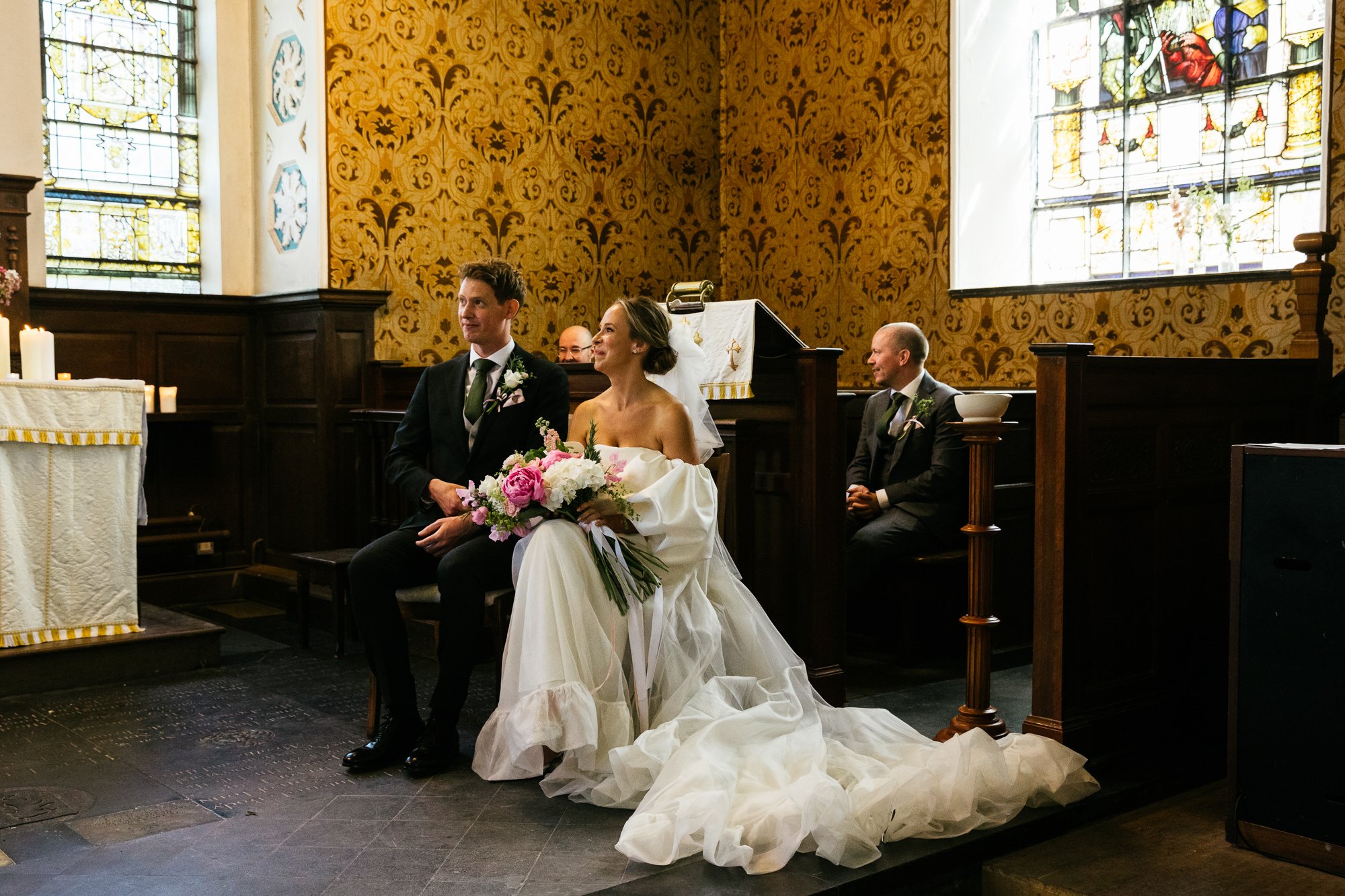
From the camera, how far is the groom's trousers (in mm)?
3660

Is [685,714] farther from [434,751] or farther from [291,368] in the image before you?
[291,368]

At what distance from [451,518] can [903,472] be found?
6.34 ft

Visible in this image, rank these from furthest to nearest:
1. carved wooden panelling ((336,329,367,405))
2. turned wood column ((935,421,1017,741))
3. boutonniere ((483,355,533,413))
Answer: carved wooden panelling ((336,329,367,405)), boutonniere ((483,355,533,413)), turned wood column ((935,421,1017,741))

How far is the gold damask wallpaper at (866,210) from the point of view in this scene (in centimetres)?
623

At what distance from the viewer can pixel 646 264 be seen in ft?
25.6

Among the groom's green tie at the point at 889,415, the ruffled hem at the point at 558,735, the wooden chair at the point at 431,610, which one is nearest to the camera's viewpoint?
the ruffled hem at the point at 558,735

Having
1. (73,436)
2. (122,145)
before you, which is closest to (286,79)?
(122,145)

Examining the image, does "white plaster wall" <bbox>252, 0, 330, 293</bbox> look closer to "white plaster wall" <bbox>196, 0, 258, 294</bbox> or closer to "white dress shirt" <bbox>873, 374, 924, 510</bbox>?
"white plaster wall" <bbox>196, 0, 258, 294</bbox>

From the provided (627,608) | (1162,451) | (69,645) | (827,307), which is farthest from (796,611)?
(827,307)

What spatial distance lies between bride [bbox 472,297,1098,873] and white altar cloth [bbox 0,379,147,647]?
194cm

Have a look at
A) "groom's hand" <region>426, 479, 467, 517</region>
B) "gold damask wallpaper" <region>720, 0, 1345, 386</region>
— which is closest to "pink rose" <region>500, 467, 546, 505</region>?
"groom's hand" <region>426, 479, 467, 517</region>

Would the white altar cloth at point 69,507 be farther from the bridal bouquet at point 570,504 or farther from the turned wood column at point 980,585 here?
the turned wood column at point 980,585

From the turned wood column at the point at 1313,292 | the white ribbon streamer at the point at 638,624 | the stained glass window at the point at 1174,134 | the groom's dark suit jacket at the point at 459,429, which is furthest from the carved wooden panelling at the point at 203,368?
the turned wood column at the point at 1313,292

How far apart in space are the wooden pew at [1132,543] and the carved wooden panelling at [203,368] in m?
4.60
